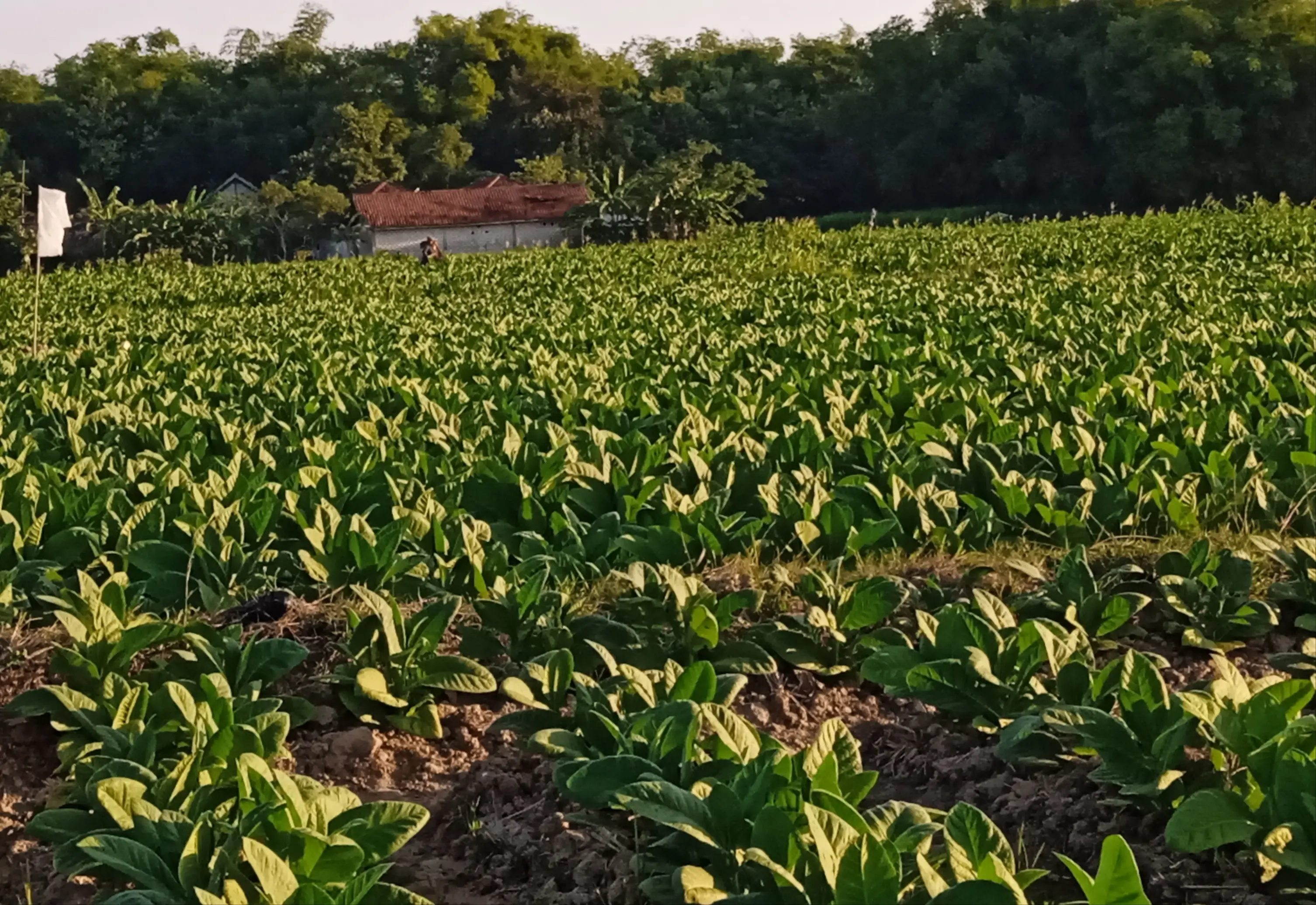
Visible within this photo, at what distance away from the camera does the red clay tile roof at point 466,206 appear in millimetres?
58469

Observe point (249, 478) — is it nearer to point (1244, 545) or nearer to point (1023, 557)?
point (1023, 557)

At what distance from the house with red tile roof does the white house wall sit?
0.02 m

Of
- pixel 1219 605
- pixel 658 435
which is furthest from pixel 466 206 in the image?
pixel 1219 605

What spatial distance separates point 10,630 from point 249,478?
1.59 metres

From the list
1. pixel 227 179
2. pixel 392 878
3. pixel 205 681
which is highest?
pixel 227 179

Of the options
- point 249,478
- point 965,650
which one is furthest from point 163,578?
point 965,650

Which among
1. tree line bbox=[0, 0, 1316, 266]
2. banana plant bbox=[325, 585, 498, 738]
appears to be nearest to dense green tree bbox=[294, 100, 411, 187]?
tree line bbox=[0, 0, 1316, 266]

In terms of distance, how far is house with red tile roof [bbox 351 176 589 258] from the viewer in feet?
192

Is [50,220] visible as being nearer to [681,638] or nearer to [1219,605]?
[681,638]

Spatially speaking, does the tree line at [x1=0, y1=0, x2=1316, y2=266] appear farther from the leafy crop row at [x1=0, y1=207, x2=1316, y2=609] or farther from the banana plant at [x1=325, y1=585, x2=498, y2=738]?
the banana plant at [x1=325, y1=585, x2=498, y2=738]

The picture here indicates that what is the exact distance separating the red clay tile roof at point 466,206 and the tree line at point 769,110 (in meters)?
5.28

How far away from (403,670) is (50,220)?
11.0 m

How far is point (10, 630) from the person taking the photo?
14.1ft

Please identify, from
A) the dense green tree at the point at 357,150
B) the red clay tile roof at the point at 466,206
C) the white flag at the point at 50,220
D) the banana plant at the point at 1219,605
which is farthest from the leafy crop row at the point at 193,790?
the dense green tree at the point at 357,150
